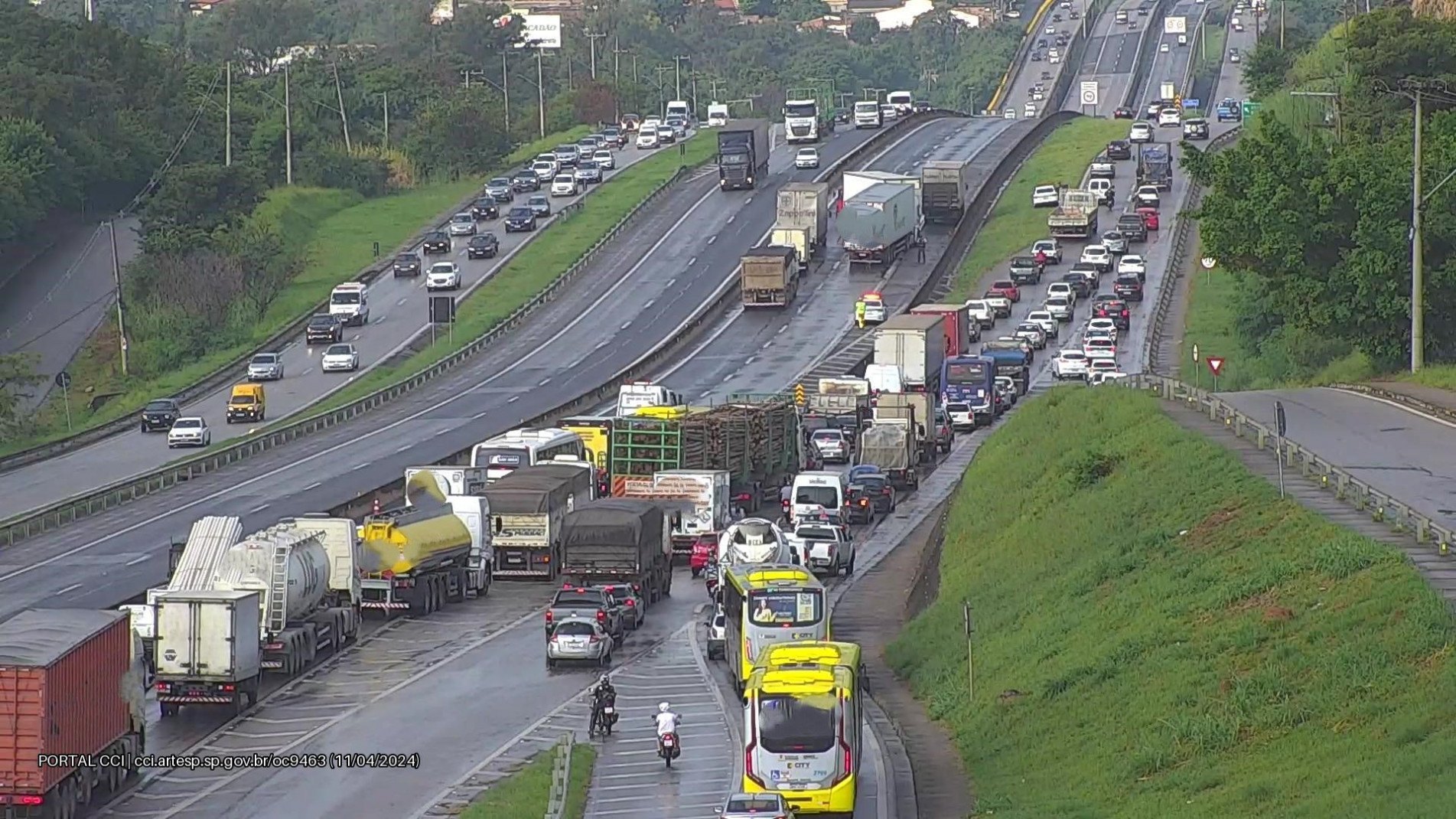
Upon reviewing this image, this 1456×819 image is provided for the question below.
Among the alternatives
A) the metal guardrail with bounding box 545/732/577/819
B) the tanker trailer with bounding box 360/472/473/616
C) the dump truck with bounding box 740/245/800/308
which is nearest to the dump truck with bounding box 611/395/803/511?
the tanker trailer with bounding box 360/472/473/616

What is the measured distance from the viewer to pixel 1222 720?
3139 centimetres

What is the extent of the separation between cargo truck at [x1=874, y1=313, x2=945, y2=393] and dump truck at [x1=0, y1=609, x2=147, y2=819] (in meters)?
51.1

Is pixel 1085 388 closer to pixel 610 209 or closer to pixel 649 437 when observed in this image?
pixel 649 437

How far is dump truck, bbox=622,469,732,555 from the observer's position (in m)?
63.9

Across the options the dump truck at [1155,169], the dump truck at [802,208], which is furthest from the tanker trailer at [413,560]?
the dump truck at [1155,169]

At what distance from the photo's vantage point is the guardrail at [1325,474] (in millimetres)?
37188

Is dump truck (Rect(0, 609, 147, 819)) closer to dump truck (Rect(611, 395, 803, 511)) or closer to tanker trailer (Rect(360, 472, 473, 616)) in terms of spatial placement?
tanker trailer (Rect(360, 472, 473, 616))

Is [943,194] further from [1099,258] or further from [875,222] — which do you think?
[1099,258]

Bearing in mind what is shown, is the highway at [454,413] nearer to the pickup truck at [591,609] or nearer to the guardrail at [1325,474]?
the pickup truck at [591,609]

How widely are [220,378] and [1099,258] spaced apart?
4251cm

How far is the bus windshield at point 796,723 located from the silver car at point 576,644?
15456 mm

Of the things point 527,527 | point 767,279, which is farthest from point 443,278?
point 527,527

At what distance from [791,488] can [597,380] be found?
26569 mm

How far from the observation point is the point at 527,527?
60594mm
